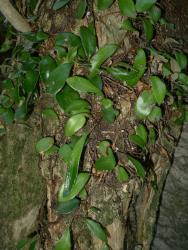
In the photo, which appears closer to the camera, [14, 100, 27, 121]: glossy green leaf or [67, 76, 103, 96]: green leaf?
[67, 76, 103, 96]: green leaf

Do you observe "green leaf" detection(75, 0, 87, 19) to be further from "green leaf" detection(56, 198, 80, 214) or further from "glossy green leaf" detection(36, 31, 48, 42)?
"green leaf" detection(56, 198, 80, 214)

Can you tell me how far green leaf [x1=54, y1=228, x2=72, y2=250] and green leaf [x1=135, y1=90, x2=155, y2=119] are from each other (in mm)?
412

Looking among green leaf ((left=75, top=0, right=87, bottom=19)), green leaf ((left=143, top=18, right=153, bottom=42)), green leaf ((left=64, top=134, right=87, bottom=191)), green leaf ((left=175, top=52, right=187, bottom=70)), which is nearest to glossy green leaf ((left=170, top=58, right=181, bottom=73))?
green leaf ((left=175, top=52, right=187, bottom=70))

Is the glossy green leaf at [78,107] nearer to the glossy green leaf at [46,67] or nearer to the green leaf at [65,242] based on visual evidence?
the glossy green leaf at [46,67]

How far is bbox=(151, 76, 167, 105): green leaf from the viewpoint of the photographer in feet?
3.06

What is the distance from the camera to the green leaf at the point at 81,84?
2.96 ft

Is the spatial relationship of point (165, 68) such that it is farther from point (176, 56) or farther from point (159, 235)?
point (159, 235)

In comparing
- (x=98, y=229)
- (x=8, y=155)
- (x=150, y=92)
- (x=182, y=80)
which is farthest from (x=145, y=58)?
(x=8, y=155)

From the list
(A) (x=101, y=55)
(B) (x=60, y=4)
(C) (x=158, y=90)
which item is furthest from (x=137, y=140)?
(B) (x=60, y=4)

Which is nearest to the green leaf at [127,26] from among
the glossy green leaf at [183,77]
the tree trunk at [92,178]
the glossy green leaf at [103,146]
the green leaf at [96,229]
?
the tree trunk at [92,178]

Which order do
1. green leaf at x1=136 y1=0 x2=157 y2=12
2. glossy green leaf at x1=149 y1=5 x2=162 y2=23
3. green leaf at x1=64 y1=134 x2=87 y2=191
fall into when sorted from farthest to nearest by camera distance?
1. glossy green leaf at x1=149 y1=5 x2=162 y2=23
2. green leaf at x1=136 y1=0 x2=157 y2=12
3. green leaf at x1=64 y1=134 x2=87 y2=191

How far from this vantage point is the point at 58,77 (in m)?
0.92

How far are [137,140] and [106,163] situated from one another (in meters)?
0.13

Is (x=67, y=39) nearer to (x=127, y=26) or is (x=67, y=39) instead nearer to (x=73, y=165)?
(x=127, y=26)
